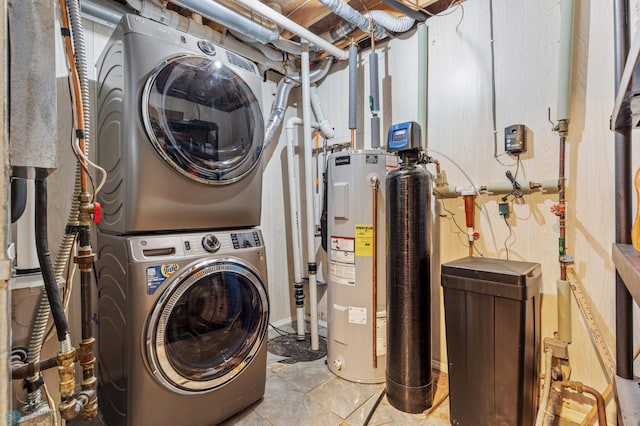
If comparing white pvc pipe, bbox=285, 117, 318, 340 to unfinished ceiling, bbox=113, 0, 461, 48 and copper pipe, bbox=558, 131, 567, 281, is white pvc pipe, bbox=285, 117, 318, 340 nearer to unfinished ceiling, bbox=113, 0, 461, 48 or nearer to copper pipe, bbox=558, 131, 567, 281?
unfinished ceiling, bbox=113, 0, 461, 48

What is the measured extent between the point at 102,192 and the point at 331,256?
1323 millimetres

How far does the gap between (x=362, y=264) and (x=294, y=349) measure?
958 mm

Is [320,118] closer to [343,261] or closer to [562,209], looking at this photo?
[343,261]

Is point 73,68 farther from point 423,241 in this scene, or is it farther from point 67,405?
point 423,241

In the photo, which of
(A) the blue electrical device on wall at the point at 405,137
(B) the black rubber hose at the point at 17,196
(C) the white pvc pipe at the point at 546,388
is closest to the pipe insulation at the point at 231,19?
(A) the blue electrical device on wall at the point at 405,137

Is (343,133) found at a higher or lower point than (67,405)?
higher

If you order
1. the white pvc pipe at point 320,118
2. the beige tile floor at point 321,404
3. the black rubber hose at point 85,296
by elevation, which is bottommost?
the beige tile floor at point 321,404

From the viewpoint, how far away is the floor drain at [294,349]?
2.22 m

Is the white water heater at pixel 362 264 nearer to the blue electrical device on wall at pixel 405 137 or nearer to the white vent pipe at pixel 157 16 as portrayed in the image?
the blue electrical device on wall at pixel 405 137

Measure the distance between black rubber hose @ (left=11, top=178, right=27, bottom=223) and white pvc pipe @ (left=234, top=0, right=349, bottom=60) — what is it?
140cm

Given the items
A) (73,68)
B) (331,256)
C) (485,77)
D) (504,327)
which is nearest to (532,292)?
(504,327)

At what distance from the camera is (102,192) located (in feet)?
5.08

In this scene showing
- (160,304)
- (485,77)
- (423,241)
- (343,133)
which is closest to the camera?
(160,304)

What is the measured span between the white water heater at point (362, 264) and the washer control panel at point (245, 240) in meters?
0.57
